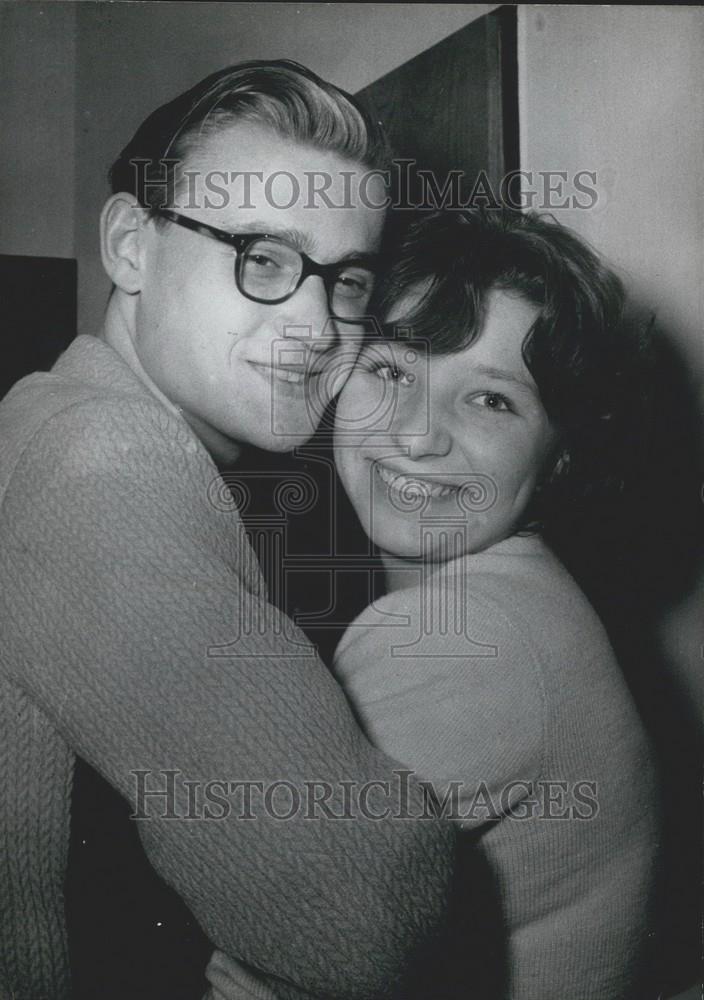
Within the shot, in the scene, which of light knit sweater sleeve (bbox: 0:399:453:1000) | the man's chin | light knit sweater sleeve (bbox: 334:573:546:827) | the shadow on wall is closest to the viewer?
light knit sweater sleeve (bbox: 0:399:453:1000)

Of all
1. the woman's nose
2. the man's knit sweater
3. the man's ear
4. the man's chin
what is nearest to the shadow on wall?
the man's knit sweater

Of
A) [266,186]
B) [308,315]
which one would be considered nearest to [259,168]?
[266,186]

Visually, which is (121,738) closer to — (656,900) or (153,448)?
(153,448)

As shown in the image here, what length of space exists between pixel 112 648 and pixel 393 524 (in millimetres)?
375

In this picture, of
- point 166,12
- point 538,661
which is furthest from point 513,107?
point 538,661

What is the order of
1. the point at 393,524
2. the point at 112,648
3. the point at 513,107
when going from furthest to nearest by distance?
the point at 513,107, the point at 393,524, the point at 112,648

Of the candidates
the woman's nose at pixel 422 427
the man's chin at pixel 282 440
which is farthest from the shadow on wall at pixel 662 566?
the man's chin at pixel 282 440

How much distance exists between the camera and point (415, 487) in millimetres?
832

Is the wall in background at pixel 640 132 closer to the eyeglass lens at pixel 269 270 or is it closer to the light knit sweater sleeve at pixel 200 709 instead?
the eyeglass lens at pixel 269 270

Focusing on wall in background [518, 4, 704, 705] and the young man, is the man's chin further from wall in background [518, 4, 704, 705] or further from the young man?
wall in background [518, 4, 704, 705]

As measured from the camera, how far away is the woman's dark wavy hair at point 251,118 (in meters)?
0.71

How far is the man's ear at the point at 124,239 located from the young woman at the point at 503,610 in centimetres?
23

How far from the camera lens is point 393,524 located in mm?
852

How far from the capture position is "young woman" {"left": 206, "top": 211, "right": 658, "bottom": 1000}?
70cm
